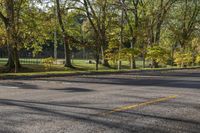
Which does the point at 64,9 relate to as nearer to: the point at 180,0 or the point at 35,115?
the point at 180,0

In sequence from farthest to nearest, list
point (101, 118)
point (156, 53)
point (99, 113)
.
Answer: point (156, 53) → point (99, 113) → point (101, 118)

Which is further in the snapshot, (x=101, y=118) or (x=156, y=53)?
(x=156, y=53)

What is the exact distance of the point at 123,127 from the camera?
8.80 meters

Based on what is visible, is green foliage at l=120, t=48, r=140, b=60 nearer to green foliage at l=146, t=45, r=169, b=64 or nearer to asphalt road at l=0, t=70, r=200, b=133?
green foliage at l=146, t=45, r=169, b=64

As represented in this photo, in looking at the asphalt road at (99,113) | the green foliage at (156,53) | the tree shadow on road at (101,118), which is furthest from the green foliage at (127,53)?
the tree shadow on road at (101,118)

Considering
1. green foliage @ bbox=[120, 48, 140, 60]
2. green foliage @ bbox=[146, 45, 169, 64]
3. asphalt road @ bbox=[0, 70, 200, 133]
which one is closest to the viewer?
asphalt road @ bbox=[0, 70, 200, 133]

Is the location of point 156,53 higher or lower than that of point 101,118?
higher

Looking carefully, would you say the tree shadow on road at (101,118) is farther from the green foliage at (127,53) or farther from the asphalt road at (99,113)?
A: the green foliage at (127,53)

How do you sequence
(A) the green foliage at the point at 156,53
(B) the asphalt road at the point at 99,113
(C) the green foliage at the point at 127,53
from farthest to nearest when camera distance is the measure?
(A) the green foliage at the point at 156,53, (C) the green foliage at the point at 127,53, (B) the asphalt road at the point at 99,113

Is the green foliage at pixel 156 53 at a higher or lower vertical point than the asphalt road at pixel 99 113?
higher

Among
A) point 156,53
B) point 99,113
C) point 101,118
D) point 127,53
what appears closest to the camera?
point 101,118

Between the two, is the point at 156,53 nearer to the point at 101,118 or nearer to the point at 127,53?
the point at 127,53

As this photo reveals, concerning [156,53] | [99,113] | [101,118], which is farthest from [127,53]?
[101,118]

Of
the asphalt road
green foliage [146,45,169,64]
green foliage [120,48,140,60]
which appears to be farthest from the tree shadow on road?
green foliage [146,45,169,64]
